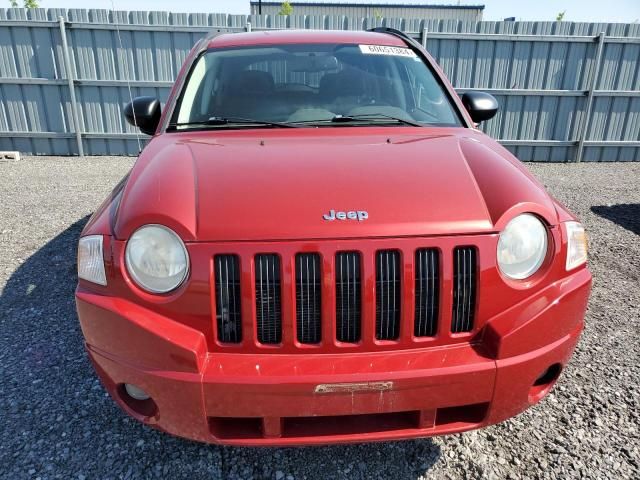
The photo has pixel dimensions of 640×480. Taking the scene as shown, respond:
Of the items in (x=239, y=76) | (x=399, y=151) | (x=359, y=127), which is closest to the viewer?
(x=399, y=151)

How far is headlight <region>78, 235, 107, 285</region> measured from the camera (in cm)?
175

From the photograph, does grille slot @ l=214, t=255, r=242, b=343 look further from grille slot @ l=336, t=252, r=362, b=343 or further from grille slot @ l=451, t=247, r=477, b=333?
grille slot @ l=451, t=247, r=477, b=333

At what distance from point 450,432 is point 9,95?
1085 cm

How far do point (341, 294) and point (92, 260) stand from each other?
933 mm

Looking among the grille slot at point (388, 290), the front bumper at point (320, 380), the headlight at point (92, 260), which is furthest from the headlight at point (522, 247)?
the headlight at point (92, 260)

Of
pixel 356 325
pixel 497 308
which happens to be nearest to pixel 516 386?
pixel 497 308

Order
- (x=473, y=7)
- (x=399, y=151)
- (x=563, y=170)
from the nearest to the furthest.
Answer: (x=399, y=151) < (x=563, y=170) < (x=473, y=7)

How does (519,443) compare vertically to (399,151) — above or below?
below

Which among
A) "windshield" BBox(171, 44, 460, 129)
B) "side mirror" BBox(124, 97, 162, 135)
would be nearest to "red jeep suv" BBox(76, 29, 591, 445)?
"windshield" BBox(171, 44, 460, 129)

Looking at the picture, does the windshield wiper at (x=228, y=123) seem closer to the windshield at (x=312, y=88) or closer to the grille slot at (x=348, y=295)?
the windshield at (x=312, y=88)

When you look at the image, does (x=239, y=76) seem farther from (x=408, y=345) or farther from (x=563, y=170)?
(x=563, y=170)

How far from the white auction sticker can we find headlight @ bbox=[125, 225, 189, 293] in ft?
6.99

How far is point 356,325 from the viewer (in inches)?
66.8

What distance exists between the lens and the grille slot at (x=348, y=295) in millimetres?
1655
